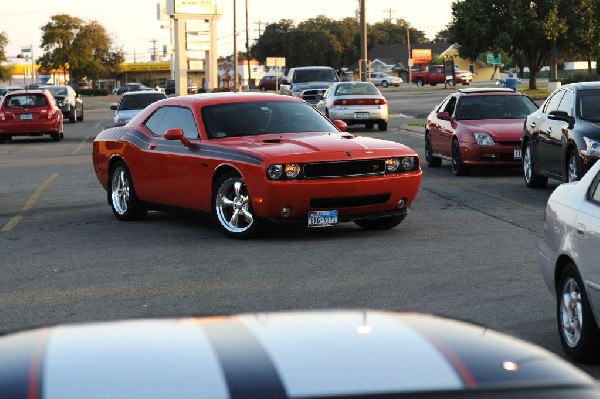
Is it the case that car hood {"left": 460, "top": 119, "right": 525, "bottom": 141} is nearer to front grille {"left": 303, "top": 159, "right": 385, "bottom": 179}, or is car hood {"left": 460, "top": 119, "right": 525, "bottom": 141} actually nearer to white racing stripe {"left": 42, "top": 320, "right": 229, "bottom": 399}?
front grille {"left": 303, "top": 159, "right": 385, "bottom": 179}

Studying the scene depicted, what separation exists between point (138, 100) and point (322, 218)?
22251mm

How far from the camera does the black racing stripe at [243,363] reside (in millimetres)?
2184

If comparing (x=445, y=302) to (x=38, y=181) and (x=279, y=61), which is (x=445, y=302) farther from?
(x=279, y=61)

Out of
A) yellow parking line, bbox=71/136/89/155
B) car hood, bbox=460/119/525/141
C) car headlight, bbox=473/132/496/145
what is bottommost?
yellow parking line, bbox=71/136/89/155

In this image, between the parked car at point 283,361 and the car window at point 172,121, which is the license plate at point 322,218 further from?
the parked car at point 283,361

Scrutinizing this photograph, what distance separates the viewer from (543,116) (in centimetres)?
1788

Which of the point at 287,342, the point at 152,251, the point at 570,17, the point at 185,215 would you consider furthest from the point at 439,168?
the point at 570,17

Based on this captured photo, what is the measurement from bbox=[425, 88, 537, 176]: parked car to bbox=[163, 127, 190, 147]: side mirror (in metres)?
7.84

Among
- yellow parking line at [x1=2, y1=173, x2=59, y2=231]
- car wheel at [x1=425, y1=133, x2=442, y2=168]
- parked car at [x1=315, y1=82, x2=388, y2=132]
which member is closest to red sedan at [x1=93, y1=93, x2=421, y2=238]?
yellow parking line at [x1=2, y1=173, x2=59, y2=231]

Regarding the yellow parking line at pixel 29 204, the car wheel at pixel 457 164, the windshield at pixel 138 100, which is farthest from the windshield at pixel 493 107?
the windshield at pixel 138 100

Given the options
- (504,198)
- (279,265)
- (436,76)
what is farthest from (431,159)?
(436,76)

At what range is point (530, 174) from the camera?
1836 centimetres

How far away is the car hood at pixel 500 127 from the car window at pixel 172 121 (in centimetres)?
731

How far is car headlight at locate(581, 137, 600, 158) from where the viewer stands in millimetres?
15836
